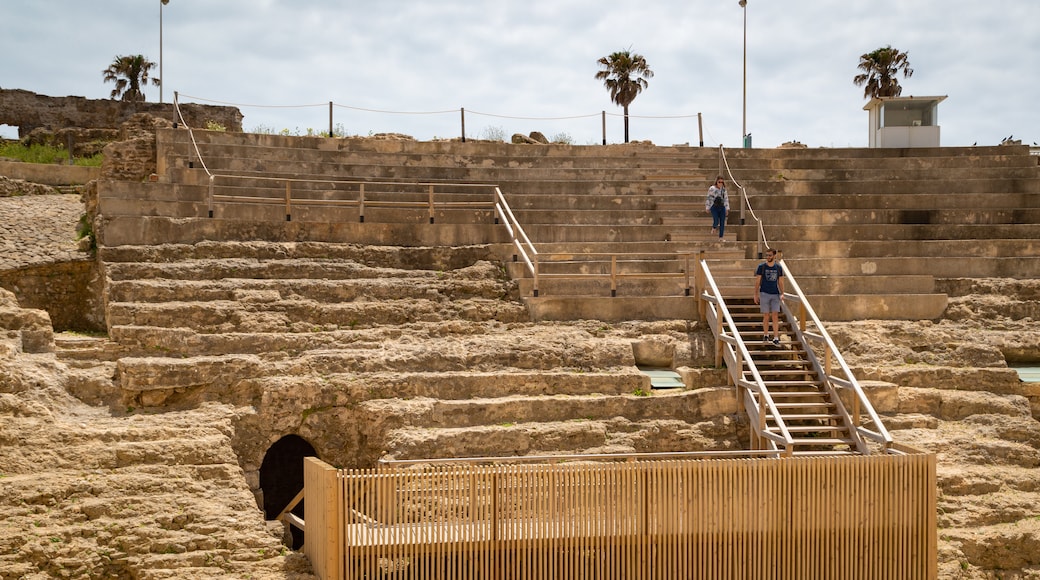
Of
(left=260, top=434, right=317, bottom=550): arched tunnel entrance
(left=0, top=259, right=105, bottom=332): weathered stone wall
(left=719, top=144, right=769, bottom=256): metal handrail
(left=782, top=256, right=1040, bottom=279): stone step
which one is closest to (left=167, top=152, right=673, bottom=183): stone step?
(left=719, top=144, right=769, bottom=256): metal handrail

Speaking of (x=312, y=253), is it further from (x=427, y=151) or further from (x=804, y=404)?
(x=804, y=404)

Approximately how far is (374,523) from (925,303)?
1072 centimetres

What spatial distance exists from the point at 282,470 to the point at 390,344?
318cm

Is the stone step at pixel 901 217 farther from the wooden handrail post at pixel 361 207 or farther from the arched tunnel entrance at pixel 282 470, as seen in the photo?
the arched tunnel entrance at pixel 282 470

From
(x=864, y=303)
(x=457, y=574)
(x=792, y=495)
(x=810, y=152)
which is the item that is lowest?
(x=457, y=574)

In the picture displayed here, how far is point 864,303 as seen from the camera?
1605 cm

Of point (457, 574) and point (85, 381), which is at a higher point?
point (85, 381)

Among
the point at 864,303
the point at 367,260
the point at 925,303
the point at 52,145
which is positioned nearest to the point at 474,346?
the point at 367,260

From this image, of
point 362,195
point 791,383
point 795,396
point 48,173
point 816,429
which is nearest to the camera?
point 816,429

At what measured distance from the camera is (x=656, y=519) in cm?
1017

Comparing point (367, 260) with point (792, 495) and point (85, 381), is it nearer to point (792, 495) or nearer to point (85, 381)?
point (85, 381)

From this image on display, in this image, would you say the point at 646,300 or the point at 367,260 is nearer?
the point at 646,300

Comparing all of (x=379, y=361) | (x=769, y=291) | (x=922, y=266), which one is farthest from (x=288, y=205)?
(x=922, y=266)

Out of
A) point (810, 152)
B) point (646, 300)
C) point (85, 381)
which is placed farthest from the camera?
point (810, 152)
